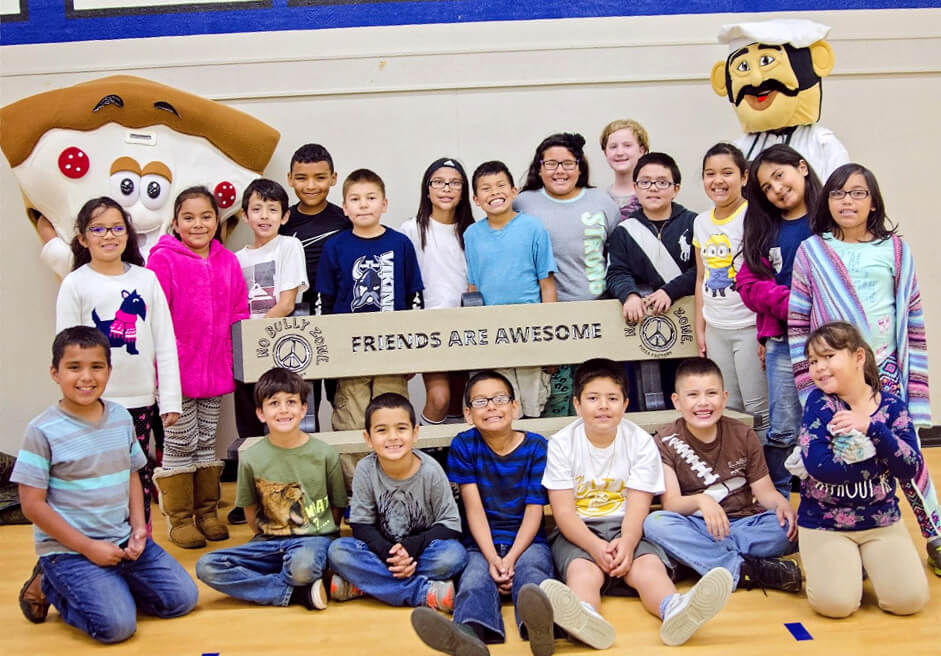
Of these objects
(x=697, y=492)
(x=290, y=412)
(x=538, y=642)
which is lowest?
(x=538, y=642)

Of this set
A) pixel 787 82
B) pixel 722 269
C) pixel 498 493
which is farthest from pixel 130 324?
pixel 787 82

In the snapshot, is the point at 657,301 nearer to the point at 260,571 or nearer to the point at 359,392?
the point at 359,392

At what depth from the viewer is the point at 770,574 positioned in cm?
269

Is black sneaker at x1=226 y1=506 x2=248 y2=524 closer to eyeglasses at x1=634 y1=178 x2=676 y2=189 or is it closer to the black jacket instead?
the black jacket

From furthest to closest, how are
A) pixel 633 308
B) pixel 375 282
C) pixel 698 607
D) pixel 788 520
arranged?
pixel 375 282 → pixel 633 308 → pixel 788 520 → pixel 698 607

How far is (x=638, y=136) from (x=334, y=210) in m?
1.42

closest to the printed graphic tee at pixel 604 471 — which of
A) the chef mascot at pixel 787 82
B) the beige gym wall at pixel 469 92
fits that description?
the chef mascot at pixel 787 82

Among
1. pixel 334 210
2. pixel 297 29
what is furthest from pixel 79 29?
pixel 334 210

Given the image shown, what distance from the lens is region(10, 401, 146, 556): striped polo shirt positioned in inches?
100

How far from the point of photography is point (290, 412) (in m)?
2.88

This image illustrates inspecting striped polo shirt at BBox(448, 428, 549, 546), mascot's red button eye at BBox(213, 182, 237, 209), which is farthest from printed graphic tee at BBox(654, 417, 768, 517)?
mascot's red button eye at BBox(213, 182, 237, 209)

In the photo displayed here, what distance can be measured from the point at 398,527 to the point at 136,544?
782 mm

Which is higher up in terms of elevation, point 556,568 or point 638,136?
point 638,136

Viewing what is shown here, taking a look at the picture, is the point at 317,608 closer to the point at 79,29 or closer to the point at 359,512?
the point at 359,512
